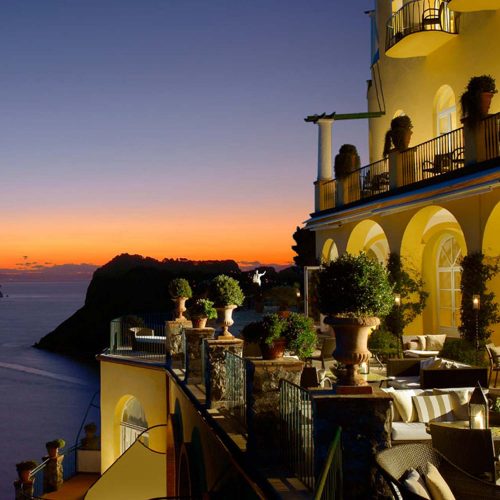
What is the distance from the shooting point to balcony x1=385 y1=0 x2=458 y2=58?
17.6 metres

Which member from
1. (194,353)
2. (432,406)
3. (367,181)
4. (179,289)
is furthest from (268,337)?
(367,181)

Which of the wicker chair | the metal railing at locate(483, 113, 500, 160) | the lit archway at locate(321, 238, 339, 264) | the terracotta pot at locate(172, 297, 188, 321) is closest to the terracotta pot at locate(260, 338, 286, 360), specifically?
the wicker chair

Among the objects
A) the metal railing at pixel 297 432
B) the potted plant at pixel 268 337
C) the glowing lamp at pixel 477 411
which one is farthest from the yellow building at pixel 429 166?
the metal railing at pixel 297 432

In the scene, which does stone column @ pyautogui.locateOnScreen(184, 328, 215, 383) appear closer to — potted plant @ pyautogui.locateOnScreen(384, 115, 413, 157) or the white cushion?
the white cushion

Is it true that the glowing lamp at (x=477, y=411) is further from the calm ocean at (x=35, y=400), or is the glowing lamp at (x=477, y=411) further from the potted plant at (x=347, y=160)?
the calm ocean at (x=35, y=400)

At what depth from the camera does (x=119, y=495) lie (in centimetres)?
1402

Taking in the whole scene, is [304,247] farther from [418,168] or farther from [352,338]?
[352,338]

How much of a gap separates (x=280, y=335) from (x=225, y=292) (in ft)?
14.6

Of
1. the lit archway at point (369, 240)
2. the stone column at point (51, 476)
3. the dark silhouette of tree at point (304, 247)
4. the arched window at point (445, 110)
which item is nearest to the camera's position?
the arched window at point (445, 110)

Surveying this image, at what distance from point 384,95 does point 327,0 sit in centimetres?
367

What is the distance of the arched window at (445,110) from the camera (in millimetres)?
18141

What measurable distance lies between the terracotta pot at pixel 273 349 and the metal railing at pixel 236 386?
75 centimetres

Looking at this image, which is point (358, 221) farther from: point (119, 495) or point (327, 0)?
point (119, 495)

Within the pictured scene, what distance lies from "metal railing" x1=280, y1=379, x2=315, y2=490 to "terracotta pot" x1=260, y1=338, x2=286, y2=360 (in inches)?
16.5
